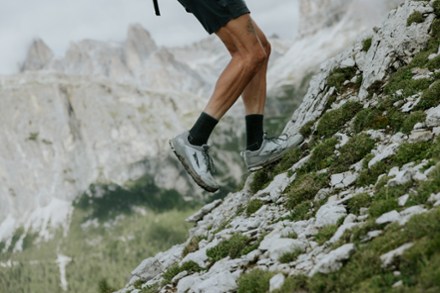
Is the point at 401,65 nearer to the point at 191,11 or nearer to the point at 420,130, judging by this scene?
the point at 420,130

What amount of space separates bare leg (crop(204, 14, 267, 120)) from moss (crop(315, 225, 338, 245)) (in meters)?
3.56

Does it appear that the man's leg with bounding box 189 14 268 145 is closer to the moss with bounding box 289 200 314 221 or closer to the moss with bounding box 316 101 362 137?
the moss with bounding box 289 200 314 221

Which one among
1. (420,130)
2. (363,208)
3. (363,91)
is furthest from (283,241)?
(363,91)

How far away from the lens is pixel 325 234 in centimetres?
814

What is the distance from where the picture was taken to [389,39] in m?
16.9

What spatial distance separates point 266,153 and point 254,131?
2.85 feet

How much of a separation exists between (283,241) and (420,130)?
382 centimetres

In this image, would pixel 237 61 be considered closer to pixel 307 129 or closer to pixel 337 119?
pixel 337 119

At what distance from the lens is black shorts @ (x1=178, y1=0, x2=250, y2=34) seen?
9648mm

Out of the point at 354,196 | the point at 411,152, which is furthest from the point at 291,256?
the point at 411,152

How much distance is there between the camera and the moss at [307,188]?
11047 mm

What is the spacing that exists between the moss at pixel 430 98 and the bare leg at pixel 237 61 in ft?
11.3

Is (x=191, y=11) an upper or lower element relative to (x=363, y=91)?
upper

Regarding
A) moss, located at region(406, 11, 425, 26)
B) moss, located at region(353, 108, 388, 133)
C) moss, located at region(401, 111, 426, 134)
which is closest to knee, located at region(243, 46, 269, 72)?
moss, located at region(401, 111, 426, 134)
